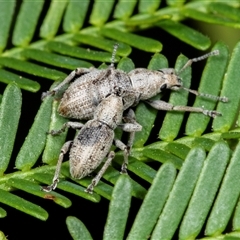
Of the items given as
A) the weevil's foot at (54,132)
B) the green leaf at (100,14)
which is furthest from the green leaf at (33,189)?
the green leaf at (100,14)

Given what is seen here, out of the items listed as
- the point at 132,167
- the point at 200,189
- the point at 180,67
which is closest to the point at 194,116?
the point at 180,67

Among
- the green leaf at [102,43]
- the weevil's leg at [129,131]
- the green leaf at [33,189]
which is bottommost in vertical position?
the green leaf at [33,189]

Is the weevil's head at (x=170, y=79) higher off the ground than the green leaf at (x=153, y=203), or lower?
higher

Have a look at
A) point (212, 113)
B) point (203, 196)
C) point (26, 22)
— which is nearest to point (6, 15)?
point (26, 22)

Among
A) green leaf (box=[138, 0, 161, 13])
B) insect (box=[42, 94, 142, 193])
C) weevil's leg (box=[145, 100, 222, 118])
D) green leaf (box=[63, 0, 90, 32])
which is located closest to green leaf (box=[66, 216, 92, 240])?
insect (box=[42, 94, 142, 193])

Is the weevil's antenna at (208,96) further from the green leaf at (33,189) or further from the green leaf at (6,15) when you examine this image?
the green leaf at (6,15)

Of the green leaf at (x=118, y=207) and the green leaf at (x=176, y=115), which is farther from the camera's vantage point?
the green leaf at (x=176, y=115)

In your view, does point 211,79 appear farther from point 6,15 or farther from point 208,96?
point 6,15
